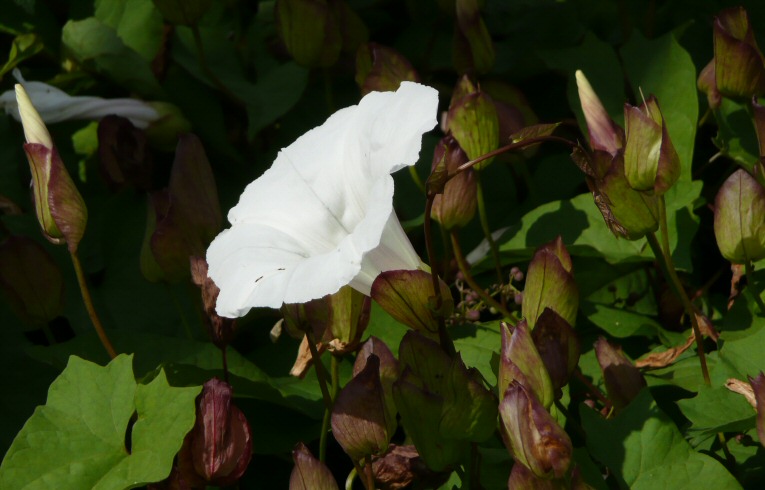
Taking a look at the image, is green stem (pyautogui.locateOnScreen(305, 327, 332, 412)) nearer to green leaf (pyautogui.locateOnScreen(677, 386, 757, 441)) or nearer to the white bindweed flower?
green leaf (pyautogui.locateOnScreen(677, 386, 757, 441))

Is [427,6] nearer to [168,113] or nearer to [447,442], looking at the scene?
[168,113]

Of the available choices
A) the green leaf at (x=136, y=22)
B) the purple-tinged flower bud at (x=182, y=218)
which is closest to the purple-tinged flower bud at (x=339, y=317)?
the purple-tinged flower bud at (x=182, y=218)

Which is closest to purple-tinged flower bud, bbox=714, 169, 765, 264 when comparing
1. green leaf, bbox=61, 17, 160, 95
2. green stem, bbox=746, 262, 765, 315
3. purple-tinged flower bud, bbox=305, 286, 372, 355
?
green stem, bbox=746, 262, 765, 315

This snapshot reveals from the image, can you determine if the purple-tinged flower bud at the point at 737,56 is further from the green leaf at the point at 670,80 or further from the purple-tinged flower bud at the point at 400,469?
the purple-tinged flower bud at the point at 400,469

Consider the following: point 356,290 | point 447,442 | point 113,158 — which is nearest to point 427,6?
point 113,158

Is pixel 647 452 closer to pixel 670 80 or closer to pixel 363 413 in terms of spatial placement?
pixel 363 413

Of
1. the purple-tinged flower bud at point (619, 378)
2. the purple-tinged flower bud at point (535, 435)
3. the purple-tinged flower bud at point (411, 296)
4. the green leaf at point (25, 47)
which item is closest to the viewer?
the purple-tinged flower bud at point (535, 435)
